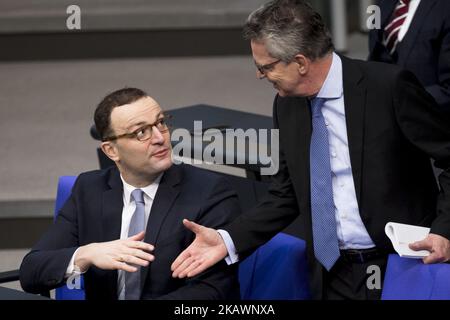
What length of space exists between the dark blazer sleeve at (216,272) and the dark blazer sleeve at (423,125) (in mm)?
519

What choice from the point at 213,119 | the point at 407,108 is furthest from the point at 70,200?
the point at 213,119

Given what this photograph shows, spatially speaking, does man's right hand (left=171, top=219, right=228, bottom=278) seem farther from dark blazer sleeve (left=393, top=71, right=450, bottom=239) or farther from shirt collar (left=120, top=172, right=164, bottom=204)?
dark blazer sleeve (left=393, top=71, right=450, bottom=239)

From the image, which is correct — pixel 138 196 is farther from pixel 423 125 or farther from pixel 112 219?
pixel 423 125

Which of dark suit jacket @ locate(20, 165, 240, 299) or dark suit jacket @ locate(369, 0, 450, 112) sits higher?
dark suit jacket @ locate(369, 0, 450, 112)

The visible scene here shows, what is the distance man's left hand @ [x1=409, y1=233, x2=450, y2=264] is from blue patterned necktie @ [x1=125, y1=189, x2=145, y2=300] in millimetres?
768

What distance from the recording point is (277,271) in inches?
111

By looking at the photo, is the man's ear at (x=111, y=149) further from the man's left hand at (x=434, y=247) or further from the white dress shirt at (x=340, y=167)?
the man's left hand at (x=434, y=247)

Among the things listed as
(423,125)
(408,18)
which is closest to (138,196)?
(423,125)

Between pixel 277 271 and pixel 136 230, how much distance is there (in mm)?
395

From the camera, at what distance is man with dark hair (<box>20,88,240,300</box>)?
2.79 m

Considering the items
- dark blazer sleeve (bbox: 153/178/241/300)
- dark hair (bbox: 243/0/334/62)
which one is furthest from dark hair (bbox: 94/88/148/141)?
dark hair (bbox: 243/0/334/62)

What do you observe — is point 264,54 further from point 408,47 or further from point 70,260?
point 408,47

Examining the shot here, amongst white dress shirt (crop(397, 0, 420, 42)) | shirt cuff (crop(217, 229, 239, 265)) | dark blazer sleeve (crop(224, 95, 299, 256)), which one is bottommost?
shirt cuff (crop(217, 229, 239, 265))

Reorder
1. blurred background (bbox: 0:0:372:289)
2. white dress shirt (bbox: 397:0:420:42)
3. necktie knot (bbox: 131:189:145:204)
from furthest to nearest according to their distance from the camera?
blurred background (bbox: 0:0:372:289) → white dress shirt (bbox: 397:0:420:42) → necktie knot (bbox: 131:189:145:204)
